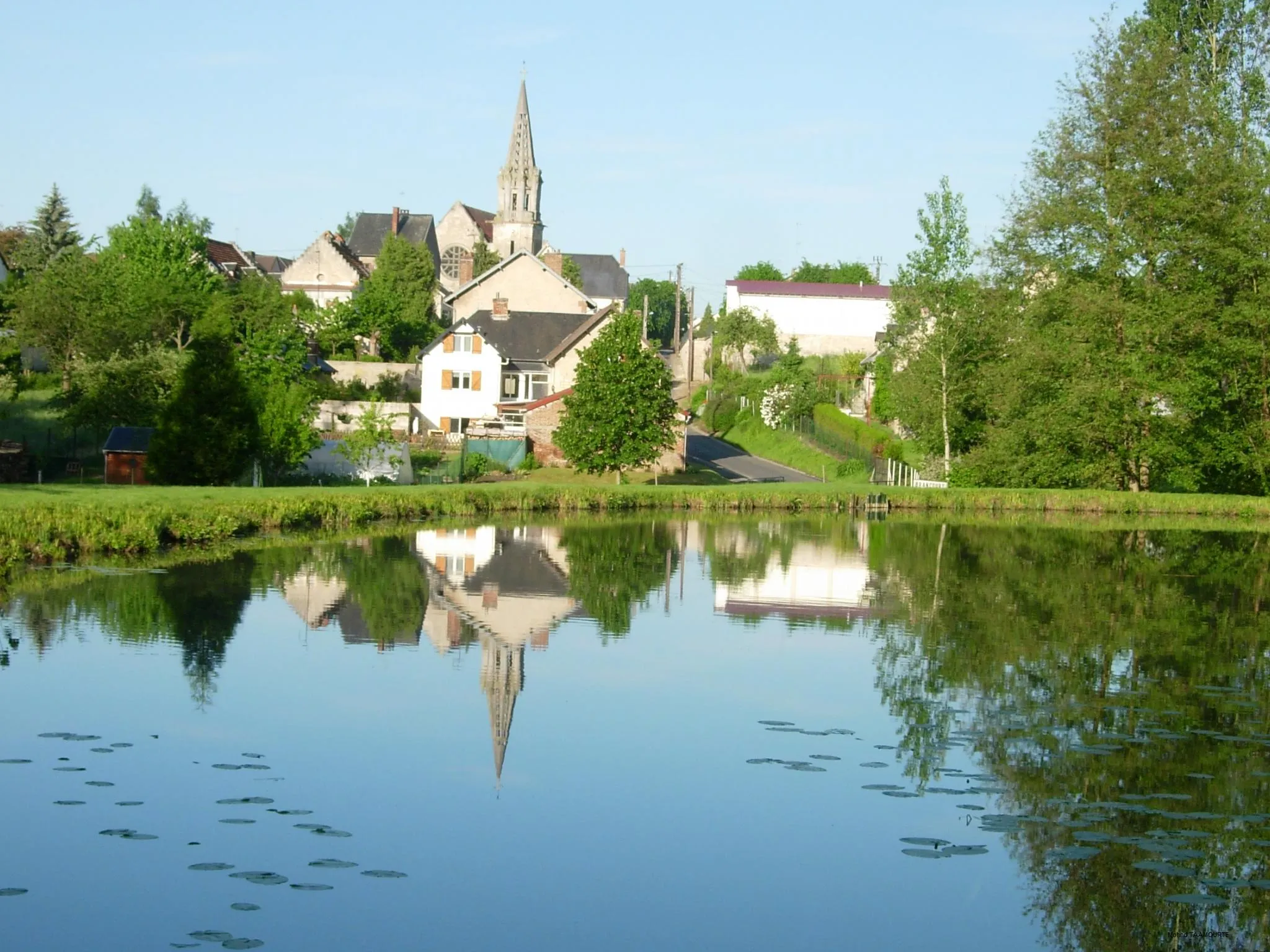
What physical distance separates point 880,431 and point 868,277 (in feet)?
192

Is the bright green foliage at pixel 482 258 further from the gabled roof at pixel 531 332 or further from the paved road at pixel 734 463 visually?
the paved road at pixel 734 463

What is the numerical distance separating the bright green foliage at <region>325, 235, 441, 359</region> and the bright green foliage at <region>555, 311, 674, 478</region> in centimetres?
2790

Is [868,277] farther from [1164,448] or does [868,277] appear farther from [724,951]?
[724,951]

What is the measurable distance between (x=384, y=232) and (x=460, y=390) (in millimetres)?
49262

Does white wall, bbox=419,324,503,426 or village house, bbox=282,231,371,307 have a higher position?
→ village house, bbox=282,231,371,307

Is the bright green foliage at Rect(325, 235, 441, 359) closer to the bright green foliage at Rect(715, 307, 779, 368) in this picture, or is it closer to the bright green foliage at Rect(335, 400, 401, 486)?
the bright green foliage at Rect(715, 307, 779, 368)

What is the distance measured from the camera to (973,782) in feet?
45.2

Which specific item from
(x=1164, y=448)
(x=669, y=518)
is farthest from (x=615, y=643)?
(x=1164, y=448)

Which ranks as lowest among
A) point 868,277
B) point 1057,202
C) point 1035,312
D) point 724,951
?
point 724,951

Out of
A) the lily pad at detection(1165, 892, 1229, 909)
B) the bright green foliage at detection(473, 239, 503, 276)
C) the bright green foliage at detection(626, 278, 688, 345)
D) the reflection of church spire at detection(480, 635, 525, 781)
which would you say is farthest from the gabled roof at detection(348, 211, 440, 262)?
the lily pad at detection(1165, 892, 1229, 909)

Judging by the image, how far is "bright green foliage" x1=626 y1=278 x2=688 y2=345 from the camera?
15412 centimetres

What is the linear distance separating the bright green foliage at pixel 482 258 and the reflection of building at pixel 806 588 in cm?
7083

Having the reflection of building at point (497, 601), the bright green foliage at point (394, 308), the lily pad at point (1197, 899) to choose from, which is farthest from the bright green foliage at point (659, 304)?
the lily pad at point (1197, 899)

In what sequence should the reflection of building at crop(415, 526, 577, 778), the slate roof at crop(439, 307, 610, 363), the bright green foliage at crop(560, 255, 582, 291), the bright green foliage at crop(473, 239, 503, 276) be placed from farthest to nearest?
the bright green foliage at crop(473, 239, 503, 276)
the bright green foliage at crop(560, 255, 582, 291)
the slate roof at crop(439, 307, 610, 363)
the reflection of building at crop(415, 526, 577, 778)
